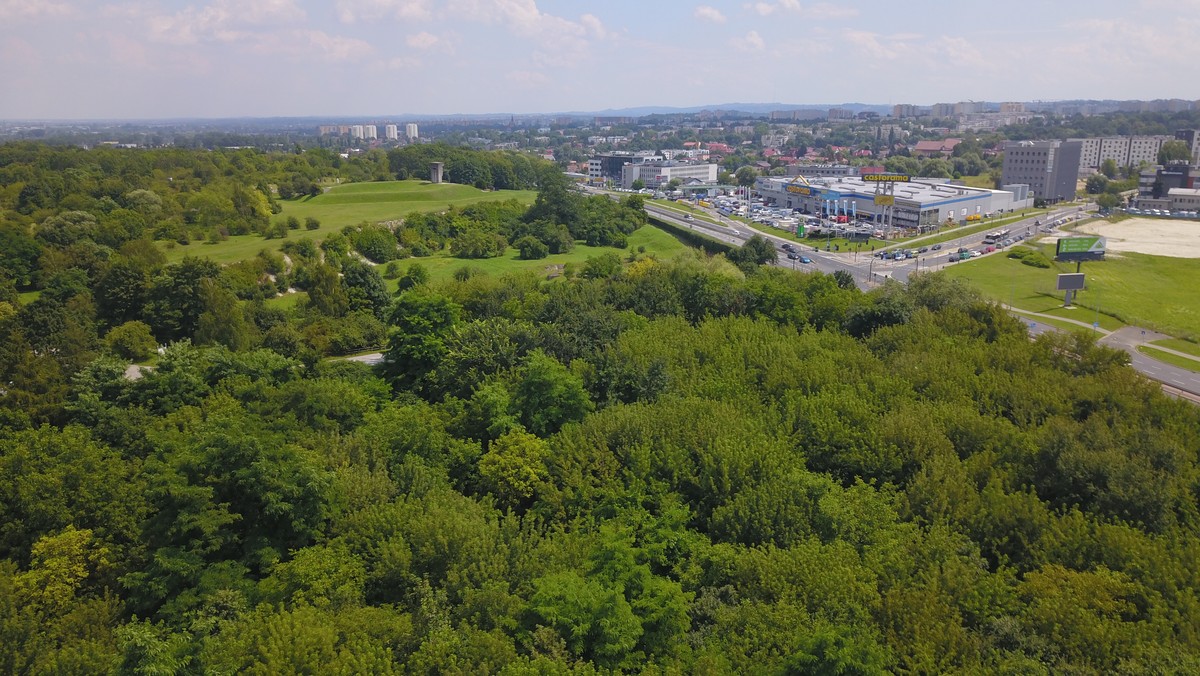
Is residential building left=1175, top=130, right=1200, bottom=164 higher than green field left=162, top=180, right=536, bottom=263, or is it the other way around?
residential building left=1175, top=130, right=1200, bottom=164

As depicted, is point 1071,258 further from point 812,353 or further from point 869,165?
point 869,165

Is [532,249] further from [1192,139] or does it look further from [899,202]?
[1192,139]

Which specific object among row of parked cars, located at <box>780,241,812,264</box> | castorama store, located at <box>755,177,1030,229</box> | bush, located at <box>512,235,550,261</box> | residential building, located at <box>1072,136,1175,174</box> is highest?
residential building, located at <box>1072,136,1175,174</box>

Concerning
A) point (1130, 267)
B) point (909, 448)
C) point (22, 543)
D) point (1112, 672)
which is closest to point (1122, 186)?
point (1130, 267)

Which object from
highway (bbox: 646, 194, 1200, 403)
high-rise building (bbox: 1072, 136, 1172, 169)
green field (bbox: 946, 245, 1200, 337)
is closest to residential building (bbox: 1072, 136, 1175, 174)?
high-rise building (bbox: 1072, 136, 1172, 169)

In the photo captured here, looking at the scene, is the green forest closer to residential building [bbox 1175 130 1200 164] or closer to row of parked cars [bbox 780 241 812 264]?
row of parked cars [bbox 780 241 812 264]

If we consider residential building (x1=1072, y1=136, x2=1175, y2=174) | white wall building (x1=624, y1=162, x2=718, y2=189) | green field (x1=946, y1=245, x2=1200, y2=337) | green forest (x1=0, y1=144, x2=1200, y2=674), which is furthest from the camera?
residential building (x1=1072, y1=136, x2=1175, y2=174)

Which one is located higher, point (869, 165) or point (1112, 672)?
point (869, 165)

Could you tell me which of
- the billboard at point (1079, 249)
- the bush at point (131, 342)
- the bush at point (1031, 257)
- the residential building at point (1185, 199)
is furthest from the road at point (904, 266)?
the residential building at point (1185, 199)
